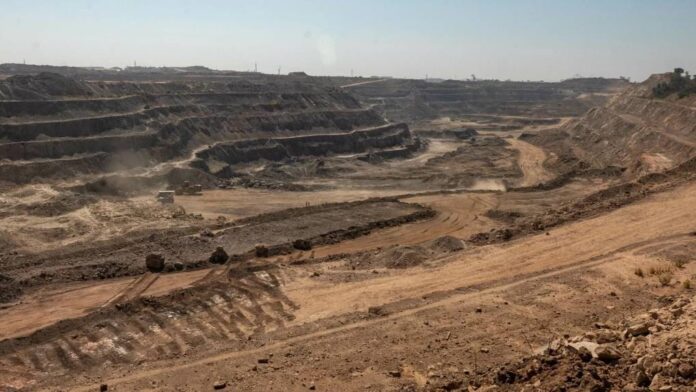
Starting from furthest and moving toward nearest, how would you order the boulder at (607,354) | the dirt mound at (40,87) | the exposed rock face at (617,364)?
1. the dirt mound at (40,87)
2. the boulder at (607,354)
3. the exposed rock face at (617,364)

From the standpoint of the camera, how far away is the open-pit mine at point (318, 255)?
43.4 ft

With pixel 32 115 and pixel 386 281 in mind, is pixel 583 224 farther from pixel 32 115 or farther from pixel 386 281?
pixel 32 115

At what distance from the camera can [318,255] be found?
2773cm

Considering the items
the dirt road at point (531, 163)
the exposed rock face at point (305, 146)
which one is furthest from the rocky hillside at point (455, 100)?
the dirt road at point (531, 163)

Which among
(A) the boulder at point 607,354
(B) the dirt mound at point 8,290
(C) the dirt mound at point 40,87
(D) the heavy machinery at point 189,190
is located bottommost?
(B) the dirt mound at point 8,290

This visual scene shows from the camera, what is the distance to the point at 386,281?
66.2ft

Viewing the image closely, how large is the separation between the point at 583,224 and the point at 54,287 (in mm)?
21147

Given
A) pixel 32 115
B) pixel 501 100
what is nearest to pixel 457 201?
pixel 32 115

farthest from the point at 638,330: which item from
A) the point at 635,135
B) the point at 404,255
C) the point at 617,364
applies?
the point at 635,135

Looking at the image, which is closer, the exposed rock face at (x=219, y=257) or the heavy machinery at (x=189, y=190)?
the exposed rock face at (x=219, y=257)

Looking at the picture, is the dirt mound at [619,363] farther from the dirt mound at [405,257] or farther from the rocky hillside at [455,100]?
the rocky hillside at [455,100]

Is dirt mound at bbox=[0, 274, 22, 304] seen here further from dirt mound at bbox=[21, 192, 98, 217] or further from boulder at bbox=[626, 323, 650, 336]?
boulder at bbox=[626, 323, 650, 336]

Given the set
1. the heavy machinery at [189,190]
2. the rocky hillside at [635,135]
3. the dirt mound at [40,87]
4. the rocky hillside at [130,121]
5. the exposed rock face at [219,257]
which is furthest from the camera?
the dirt mound at [40,87]

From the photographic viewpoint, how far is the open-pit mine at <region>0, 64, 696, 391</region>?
13227 millimetres
